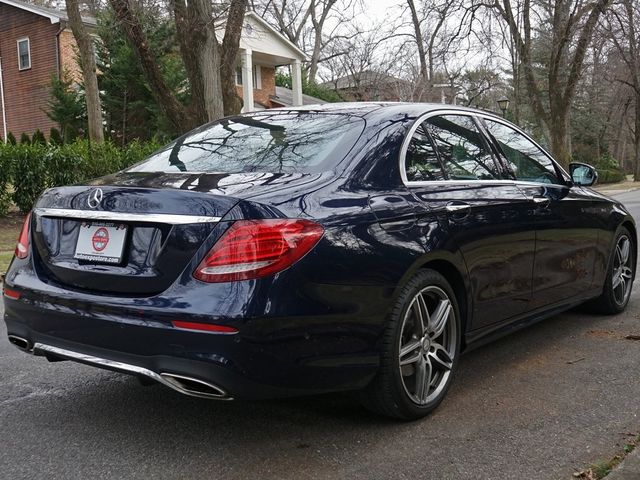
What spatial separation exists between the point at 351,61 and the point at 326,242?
42.3 metres

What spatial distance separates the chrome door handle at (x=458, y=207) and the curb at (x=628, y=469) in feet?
4.68

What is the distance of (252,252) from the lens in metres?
2.78

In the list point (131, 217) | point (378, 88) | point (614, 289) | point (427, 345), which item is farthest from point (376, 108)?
point (378, 88)

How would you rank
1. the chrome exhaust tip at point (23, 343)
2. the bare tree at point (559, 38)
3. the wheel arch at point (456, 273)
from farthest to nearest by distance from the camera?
the bare tree at point (559, 38) < the wheel arch at point (456, 273) < the chrome exhaust tip at point (23, 343)

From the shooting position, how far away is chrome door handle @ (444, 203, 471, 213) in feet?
11.9

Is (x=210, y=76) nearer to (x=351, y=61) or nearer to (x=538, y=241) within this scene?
(x=538, y=241)

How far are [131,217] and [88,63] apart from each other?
16.2 m

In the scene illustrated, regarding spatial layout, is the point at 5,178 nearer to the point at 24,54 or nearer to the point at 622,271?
the point at 622,271

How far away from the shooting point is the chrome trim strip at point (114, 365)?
2.83 metres

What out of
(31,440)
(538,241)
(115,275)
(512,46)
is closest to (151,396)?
(31,440)

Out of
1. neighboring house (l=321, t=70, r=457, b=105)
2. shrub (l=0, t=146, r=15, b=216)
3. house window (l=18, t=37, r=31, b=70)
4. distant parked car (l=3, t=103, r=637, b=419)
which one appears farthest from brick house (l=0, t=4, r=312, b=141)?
distant parked car (l=3, t=103, r=637, b=419)

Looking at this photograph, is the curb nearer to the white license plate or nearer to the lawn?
the white license plate

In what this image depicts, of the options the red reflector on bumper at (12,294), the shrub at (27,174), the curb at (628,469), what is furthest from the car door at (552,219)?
the shrub at (27,174)

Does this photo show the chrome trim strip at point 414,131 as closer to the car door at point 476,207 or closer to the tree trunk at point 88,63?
the car door at point 476,207
